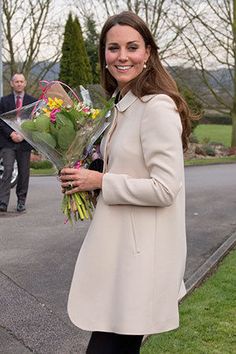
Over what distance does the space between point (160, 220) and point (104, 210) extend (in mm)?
230

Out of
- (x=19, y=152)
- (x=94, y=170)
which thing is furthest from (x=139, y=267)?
(x=19, y=152)

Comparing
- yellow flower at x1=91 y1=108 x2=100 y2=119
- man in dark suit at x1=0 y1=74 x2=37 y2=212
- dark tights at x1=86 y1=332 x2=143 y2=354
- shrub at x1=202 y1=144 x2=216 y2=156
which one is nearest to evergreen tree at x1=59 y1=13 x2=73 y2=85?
shrub at x1=202 y1=144 x2=216 y2=156

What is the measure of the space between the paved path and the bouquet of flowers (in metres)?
1.70

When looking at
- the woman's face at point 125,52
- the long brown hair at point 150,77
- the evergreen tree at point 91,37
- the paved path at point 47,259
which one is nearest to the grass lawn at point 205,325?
the paved path at point 47,259

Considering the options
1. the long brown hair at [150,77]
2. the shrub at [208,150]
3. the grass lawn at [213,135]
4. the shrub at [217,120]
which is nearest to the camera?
the long brown hair at [150,77]

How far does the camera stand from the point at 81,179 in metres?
2.57

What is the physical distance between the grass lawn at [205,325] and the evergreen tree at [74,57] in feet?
70.2

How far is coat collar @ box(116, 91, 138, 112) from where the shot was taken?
2543 mm

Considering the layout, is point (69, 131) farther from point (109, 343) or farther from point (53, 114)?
point (109, 343)

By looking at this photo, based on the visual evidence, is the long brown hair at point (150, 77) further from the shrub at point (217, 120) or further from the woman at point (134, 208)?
the shrub at point (217, 120)

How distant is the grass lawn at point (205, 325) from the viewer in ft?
13.4

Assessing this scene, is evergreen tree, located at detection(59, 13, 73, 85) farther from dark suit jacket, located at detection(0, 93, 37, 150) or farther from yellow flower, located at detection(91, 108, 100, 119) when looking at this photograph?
yellow flower, located at detection(91, 108, 100, 119)

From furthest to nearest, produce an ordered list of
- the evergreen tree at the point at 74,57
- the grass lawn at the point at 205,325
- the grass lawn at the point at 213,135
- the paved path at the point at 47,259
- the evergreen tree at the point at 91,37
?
the grass lawn at the point at 213,135, the evergreen tree at the point at 91,37, the evergreen tree at the point at 74,57, the paved path at the point at 47,259, the grass lawn at the point at 205,325

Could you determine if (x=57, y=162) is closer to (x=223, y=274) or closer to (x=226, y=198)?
(x=223, y=274)
